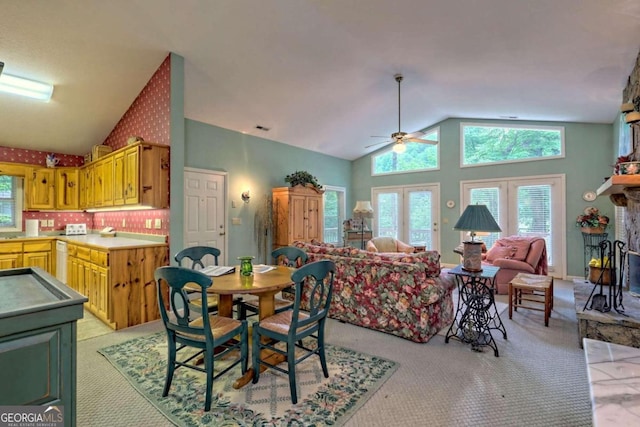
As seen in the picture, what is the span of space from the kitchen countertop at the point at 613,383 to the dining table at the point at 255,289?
185cm

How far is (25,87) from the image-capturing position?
377 centimetres

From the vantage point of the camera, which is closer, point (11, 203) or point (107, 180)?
point (107, 180)

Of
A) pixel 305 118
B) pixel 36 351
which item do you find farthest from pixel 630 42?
pixel 36 351

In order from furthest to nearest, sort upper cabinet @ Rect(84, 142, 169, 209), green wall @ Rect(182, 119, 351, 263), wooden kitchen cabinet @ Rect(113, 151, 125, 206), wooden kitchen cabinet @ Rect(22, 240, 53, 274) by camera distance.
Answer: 1. green wall @ Rect(182, 119, 351, 263)
2. wooden kitchen cabinet @ Rect(22, 240, 53, 274)
3. wooden kitchen cabinet @ Rect(113, 151, 125, 206)
4. upper cabinet @ Rect(84, 142, 169, 209)

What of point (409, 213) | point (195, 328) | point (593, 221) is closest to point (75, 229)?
point (195, 328)

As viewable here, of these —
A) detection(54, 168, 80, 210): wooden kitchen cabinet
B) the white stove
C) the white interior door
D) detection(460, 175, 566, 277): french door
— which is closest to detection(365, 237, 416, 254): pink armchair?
detection(460, 175, 566, 277): french door

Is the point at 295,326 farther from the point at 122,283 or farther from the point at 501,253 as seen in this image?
the point at 501,253

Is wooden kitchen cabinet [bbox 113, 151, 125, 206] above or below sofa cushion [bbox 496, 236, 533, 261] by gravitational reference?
above

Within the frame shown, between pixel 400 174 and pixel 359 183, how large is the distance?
120 cm

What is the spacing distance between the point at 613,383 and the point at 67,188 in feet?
22.7

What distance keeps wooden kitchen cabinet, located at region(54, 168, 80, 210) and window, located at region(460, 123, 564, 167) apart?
301 inches

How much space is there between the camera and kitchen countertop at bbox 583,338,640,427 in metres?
1.31

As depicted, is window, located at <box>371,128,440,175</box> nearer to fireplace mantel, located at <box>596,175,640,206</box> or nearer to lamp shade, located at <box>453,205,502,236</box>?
fireplace mantel, located at <box>596,175,640,206</box>

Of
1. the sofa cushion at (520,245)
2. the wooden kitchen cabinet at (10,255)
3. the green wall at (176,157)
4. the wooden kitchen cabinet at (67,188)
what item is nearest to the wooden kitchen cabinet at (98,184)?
the wooden kitchen cabinet at (67,188)
